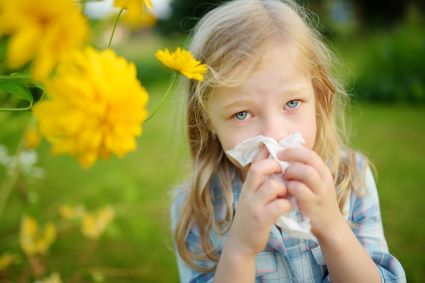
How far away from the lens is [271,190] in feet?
2.67

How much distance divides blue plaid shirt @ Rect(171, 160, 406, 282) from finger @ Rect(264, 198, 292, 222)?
0.97 ft

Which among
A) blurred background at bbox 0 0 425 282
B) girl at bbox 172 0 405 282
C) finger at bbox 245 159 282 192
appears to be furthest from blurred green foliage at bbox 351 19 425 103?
finger at bbox 245 159 282 192

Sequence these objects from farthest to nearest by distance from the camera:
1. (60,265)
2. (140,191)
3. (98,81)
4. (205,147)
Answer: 1. (140,191)
2. (60,265)
3. (205,147)
4. (98,81)

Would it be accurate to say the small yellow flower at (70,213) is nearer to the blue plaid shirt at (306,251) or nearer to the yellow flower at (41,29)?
the blue plaid shirt at (306,251)

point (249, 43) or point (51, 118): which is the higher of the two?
point (51, 118)

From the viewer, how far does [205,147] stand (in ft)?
4.23

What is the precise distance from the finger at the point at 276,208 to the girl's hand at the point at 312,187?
0.03 metres

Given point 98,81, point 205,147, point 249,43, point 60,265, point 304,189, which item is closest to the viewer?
point 98,81

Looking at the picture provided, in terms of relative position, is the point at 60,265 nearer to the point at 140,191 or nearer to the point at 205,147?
the point at 140,191

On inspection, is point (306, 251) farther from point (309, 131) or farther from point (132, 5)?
point (132, 5)

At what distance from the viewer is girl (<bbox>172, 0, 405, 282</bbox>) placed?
847mm

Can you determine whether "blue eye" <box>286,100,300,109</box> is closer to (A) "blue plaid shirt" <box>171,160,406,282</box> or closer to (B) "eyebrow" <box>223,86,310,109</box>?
(B) "eyebrow" <box>223,86,310,109</box>

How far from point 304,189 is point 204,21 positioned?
2.08ft

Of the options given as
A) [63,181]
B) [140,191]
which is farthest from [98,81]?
[63,181]
